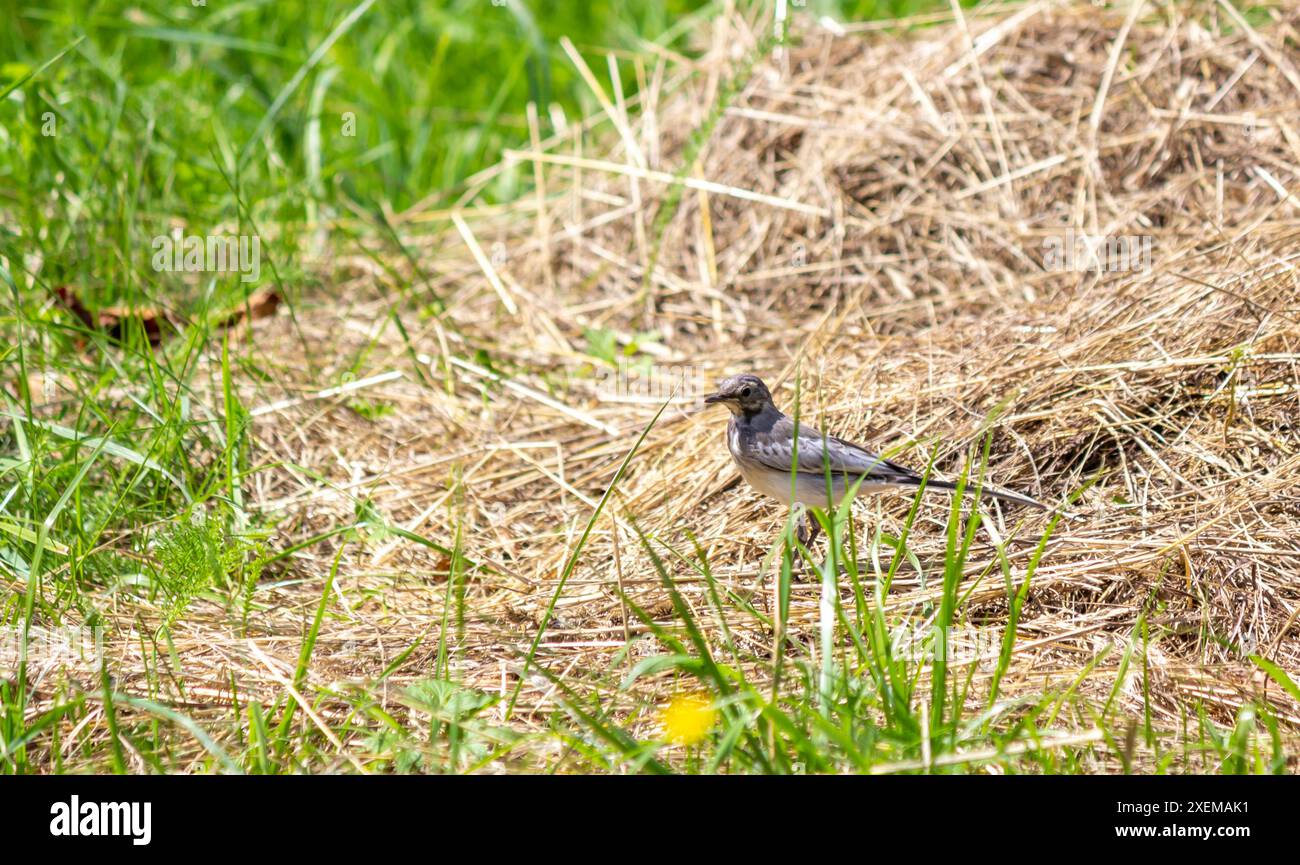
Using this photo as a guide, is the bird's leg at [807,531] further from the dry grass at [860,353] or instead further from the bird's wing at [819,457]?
the bird's wing at [819,457]

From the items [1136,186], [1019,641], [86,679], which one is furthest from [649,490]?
[1136,186]

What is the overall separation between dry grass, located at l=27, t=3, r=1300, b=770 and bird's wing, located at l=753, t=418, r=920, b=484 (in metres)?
0.29

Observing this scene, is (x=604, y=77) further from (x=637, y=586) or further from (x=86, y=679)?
(x=86, y=679)

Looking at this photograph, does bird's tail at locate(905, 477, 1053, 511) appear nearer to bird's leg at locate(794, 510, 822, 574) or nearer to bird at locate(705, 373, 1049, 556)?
bird at locate(705, 373, 1049, 556)

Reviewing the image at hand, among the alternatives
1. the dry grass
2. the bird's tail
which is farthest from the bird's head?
the bird's tail

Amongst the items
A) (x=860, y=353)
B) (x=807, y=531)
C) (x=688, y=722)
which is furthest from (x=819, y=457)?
(x=688, y=722)

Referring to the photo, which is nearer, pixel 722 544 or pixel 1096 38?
pixel 722 544

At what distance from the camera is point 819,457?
377 cm

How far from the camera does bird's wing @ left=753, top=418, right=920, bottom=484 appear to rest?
3.68 m

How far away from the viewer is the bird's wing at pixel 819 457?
3680 mm

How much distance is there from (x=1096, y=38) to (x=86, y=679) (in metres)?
5.55

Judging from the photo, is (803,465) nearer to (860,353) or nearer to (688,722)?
(860,353)

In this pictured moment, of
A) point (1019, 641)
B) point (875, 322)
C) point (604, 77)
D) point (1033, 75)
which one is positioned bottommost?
point (1019, 641)
